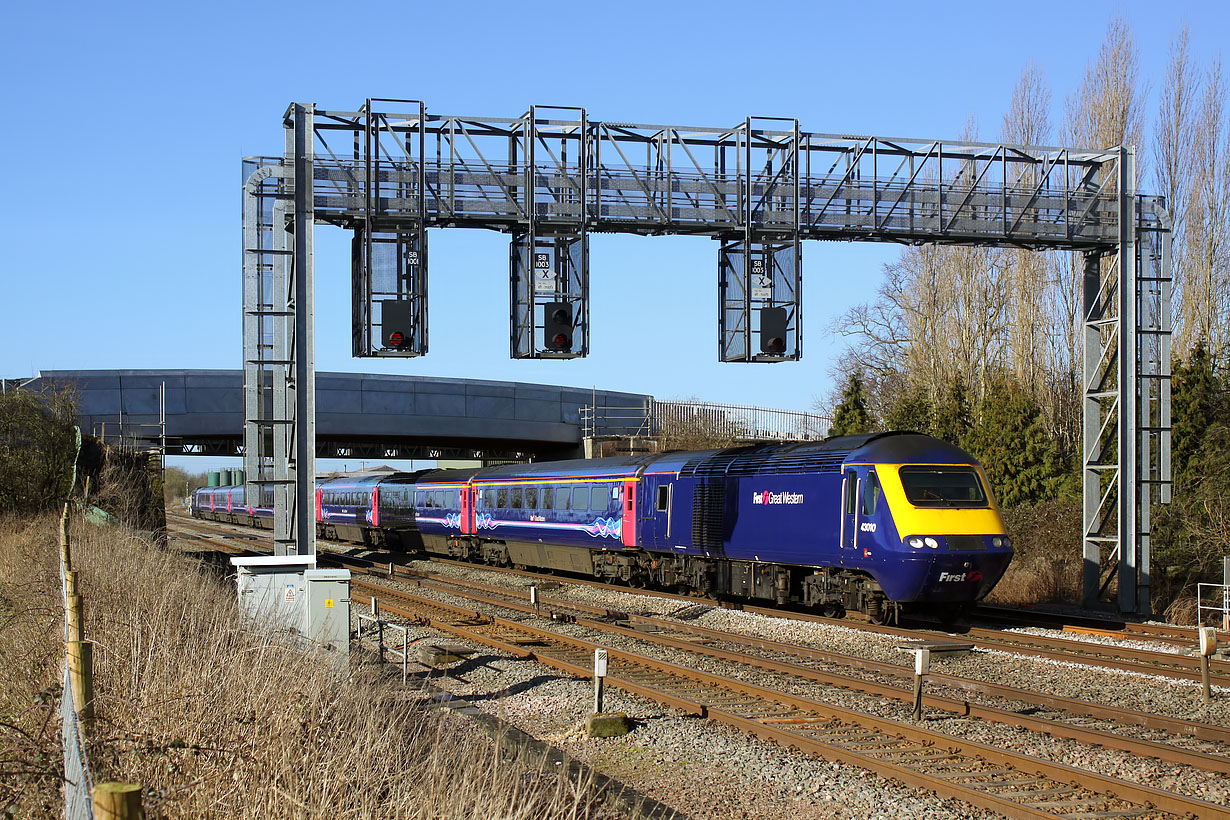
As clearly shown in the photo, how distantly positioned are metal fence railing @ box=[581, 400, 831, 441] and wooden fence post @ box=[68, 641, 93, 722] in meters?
40.6

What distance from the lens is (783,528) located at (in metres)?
19.6

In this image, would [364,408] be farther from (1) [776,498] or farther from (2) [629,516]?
(1) [776,498]

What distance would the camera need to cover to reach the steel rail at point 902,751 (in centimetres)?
818

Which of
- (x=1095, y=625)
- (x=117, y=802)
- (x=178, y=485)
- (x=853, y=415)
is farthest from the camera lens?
(x=178, y=485)

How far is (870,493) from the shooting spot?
17.5 m

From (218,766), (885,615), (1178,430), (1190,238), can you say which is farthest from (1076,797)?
(1190,238)

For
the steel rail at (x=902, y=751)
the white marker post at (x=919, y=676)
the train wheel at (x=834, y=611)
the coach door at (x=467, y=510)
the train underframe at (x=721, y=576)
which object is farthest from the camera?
the coach door at (x=467, y=510)

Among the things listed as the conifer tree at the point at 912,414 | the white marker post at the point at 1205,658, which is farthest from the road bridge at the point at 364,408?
the white marker post at the point at 1205,658

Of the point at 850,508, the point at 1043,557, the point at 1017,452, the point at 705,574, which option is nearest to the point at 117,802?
the point at 850,508

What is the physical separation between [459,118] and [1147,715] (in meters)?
13.0

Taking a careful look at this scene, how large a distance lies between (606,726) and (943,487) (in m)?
8.76

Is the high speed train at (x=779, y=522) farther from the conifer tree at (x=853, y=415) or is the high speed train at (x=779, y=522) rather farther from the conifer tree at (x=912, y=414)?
the conifer tree at (x=912, y=414)

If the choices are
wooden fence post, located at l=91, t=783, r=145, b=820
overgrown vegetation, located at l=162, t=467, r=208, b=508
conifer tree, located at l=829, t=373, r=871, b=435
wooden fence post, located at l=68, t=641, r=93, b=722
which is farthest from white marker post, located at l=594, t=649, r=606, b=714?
overgrown vegetation, located at l=162, t=467, r=208, b=508

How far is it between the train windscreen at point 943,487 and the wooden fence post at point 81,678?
1347cm
